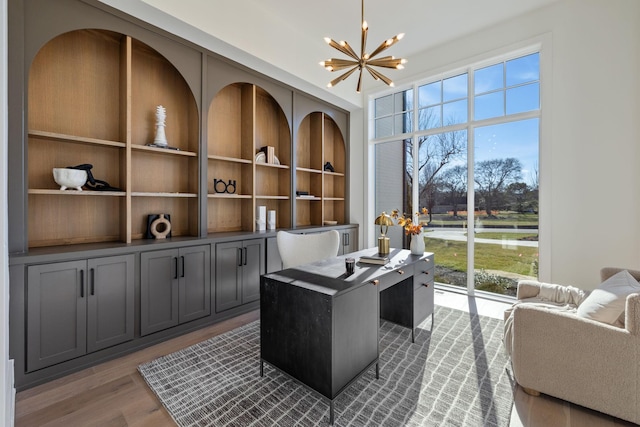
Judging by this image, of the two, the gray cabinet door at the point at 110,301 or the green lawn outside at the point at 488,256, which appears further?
the green lawn outside at the point at 488,256

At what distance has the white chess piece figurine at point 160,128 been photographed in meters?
2.99

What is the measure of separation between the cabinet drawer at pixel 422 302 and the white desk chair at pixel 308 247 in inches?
38.5

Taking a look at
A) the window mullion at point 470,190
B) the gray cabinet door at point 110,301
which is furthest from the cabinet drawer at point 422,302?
the gray cabinet door at point 110,301

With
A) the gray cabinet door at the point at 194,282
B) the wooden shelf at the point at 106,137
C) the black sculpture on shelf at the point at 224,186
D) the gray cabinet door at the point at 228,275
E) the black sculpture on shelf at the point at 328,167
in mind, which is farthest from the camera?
the black sculpture on shelf at the point at 328,167

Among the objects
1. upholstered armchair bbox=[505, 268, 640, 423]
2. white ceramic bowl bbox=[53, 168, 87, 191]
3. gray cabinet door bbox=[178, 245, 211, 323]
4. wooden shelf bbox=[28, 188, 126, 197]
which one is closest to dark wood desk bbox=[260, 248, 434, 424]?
upholstered armchair bbox=[505, 268, 640, 423]

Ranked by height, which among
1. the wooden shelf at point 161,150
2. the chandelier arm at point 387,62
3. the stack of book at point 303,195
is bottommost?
the stack of book at point 303,195

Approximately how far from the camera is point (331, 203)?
5566mm

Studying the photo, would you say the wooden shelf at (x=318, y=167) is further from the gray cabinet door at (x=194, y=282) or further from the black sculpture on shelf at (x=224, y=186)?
the gray cabinet door at (x=194, y=282)

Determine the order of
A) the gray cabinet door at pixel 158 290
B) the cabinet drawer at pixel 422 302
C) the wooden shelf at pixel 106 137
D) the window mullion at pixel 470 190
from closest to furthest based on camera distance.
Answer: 1. the wooden shelf at pixel 106 137
2. the gray cabinet door at pixel 158 290
3. the cabinet drawer at pixel 422 302
4. the window mullion at pixel 470 190

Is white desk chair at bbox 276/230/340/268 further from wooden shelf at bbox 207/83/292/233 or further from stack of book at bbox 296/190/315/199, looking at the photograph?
stack of book at bbox 296/190/315/199

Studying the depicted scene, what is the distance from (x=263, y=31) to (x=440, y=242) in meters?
3.67

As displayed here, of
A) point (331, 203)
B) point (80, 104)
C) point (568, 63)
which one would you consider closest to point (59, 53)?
point (80, 104)

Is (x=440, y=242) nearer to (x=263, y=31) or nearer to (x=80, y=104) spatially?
(x=263, y=31)

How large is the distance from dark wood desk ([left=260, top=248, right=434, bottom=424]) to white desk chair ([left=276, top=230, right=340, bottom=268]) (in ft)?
3.11
